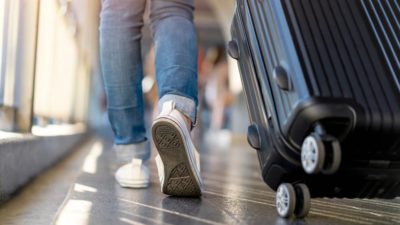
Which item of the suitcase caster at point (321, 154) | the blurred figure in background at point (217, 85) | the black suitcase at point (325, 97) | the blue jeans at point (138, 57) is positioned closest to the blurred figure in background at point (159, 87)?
the blue jeans at point (138, 57)

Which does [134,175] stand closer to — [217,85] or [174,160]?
[174,160]

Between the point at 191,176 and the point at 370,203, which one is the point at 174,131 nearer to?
the point at 191,176

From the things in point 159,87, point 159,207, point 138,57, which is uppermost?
point 138,57

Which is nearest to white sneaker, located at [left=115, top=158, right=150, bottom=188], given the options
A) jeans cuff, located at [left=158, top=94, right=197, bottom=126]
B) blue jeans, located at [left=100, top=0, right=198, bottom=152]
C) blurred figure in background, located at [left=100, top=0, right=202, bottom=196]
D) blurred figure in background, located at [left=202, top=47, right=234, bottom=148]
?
blurred figure in background, located at [left=100, top=0, right=202, bottom=196]

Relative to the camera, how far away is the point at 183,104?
1.54 m

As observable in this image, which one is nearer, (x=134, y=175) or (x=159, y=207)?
(x=159, y=207)

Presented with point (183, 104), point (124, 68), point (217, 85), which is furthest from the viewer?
point (217, 85)

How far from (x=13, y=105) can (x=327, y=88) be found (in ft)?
4.81

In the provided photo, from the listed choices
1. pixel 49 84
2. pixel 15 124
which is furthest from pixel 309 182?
pixel 49 84

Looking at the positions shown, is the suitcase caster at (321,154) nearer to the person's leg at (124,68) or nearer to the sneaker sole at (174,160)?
the sneaker sole at (174,160)

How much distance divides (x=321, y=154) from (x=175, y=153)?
1.65 ft

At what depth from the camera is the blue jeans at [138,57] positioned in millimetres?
1566

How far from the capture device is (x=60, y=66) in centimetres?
411

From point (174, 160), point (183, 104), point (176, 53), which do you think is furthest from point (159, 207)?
point (176, 53)
